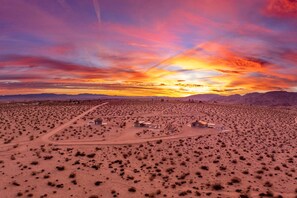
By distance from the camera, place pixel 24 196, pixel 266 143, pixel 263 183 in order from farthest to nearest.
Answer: pixel 266 143
pixel 263 183
pixel 24 196

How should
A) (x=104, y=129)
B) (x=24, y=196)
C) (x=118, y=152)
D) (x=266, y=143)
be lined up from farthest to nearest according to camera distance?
(x=104, y=129), (x=266, y=143), (x=118, y=152), (x=24, y=196)

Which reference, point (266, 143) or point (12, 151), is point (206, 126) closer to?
point (266, 143)

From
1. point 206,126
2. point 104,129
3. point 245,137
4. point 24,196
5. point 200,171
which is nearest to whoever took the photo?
point 24,196

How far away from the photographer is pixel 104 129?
5394cm

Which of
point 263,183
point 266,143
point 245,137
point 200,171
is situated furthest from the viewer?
point 245,137

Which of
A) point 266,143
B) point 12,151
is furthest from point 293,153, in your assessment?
point 12,151

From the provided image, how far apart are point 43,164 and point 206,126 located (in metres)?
36.8

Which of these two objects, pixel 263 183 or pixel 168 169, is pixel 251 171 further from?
pixel 168 169

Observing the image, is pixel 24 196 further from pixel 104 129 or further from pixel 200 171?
pixel 104 129

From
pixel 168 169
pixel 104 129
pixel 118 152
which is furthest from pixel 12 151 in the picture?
pixel 168 169

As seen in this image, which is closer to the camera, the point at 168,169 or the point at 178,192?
the point at 178,192

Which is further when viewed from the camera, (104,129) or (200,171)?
(104,129)

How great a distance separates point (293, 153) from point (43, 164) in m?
35.1

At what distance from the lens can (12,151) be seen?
38156 mm
